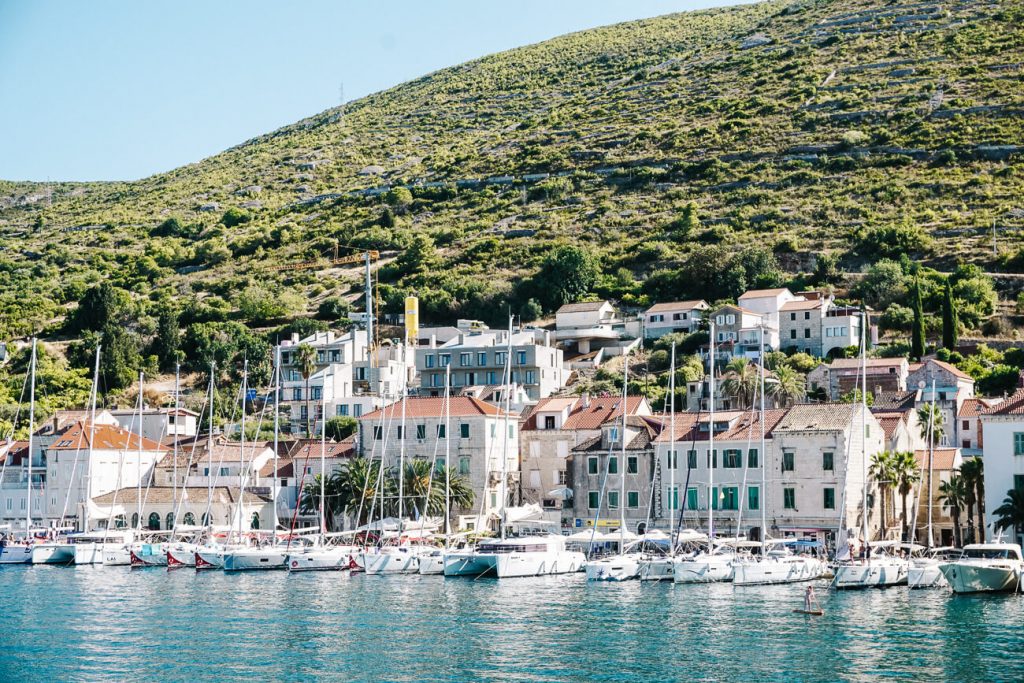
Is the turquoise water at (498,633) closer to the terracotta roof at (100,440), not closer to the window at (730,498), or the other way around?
the window at (730,498)

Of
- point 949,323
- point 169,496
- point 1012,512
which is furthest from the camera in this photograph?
point 949,323

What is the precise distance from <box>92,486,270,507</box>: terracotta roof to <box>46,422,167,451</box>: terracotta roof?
4031 mm

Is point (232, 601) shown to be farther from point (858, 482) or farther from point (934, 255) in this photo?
point (934, 255)

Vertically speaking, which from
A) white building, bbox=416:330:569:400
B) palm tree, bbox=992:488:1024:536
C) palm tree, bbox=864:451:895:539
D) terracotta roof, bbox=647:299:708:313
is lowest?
palm tree, bbox=992:488:1024:536

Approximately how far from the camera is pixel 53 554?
82.6 m

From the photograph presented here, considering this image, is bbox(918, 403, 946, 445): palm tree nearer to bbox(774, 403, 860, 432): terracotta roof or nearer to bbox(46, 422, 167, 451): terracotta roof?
bbox(774, 403, 860, 432): terracotta roof

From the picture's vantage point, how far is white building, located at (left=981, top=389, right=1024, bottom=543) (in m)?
65.5

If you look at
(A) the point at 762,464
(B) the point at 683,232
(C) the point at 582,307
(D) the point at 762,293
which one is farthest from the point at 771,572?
(B) the point at 683,232

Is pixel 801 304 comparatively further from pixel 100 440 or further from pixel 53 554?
pixel 53 554

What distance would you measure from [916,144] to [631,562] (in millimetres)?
126599

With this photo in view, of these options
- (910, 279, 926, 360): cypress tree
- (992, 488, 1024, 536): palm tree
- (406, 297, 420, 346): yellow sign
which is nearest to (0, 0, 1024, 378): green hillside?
(910, 279, 926, 360): cypress tree

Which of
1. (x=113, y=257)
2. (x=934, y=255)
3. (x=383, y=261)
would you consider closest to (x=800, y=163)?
(x=934, y=255)

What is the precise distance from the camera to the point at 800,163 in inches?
7195

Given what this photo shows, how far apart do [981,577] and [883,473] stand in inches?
633
